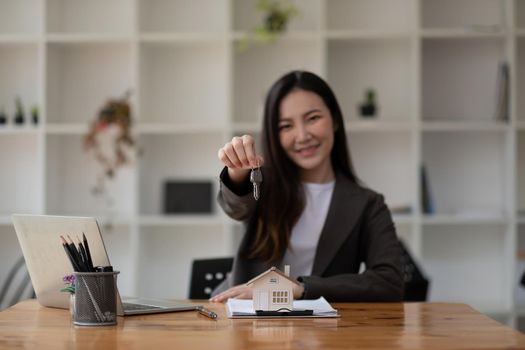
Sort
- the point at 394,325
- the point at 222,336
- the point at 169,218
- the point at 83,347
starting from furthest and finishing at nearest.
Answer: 1. the point at 169,218
2. the point at 394,325
3. the point at 222,336
4. the point at 83,347

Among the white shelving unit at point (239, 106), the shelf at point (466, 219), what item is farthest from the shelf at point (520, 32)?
the shelf at point (466, 219)

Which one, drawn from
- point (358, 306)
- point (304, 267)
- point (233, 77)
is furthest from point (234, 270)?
point (233, 77)

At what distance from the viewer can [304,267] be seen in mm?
2656

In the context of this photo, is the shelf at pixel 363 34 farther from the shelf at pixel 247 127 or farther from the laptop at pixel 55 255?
the laptop at pixel 55 255

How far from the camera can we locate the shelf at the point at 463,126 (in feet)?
15.1

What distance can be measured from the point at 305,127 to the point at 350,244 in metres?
0.40

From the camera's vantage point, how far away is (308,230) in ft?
8.86

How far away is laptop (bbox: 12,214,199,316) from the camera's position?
194 centimetres

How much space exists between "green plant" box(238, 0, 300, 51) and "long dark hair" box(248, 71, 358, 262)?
1.85 metres

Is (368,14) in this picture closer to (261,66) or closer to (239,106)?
(261,66)

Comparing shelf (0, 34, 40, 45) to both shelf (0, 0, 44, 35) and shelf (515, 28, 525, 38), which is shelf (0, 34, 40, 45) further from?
shelf (515, 28, 525, 38)

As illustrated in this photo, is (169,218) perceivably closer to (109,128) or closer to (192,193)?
(192,193)

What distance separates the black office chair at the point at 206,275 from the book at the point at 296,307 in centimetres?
59

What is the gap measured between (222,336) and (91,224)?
45 cm
